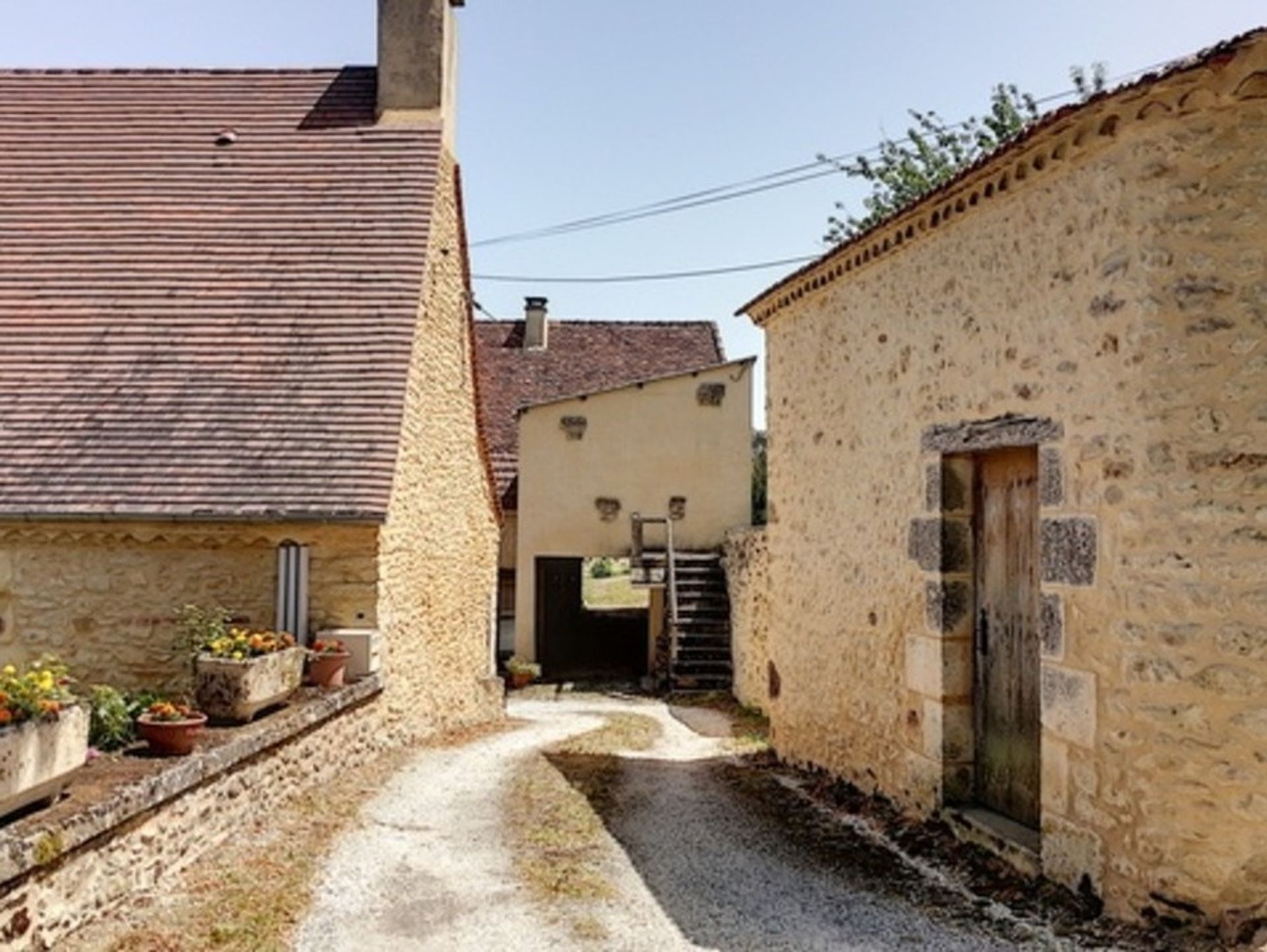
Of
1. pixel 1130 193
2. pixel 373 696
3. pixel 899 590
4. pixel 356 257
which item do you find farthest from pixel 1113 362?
pixel 356 257

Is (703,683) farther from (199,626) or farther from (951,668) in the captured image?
(951,668)

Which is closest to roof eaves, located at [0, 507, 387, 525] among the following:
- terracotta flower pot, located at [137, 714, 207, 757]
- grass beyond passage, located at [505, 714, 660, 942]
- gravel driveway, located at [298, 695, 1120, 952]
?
gravel driveway, located at [298, 695, 1120, 952]

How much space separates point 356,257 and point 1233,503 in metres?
8.80

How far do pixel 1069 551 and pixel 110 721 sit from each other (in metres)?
5.34

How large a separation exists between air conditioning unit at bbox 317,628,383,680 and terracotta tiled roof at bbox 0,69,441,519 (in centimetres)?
104

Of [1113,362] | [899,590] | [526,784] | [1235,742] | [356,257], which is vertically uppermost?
[356,257]

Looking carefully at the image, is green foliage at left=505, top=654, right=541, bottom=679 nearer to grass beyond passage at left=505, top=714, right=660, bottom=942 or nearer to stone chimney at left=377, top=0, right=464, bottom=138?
grass beyond passage at left=505, top=714, right=660, bottom=942

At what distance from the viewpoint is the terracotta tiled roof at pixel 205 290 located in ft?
30.3

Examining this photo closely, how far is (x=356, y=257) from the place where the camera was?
11.3 meters

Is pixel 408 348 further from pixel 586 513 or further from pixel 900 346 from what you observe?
pixel 586 513

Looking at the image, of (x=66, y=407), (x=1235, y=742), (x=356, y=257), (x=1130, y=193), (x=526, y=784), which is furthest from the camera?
(x=356, y=257)

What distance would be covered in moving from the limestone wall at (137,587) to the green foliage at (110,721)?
8.73 ft

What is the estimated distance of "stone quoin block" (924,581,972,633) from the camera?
6812 millimetres

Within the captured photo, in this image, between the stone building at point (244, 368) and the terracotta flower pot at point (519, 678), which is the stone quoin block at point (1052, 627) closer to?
the stone building at point (244, 368)
